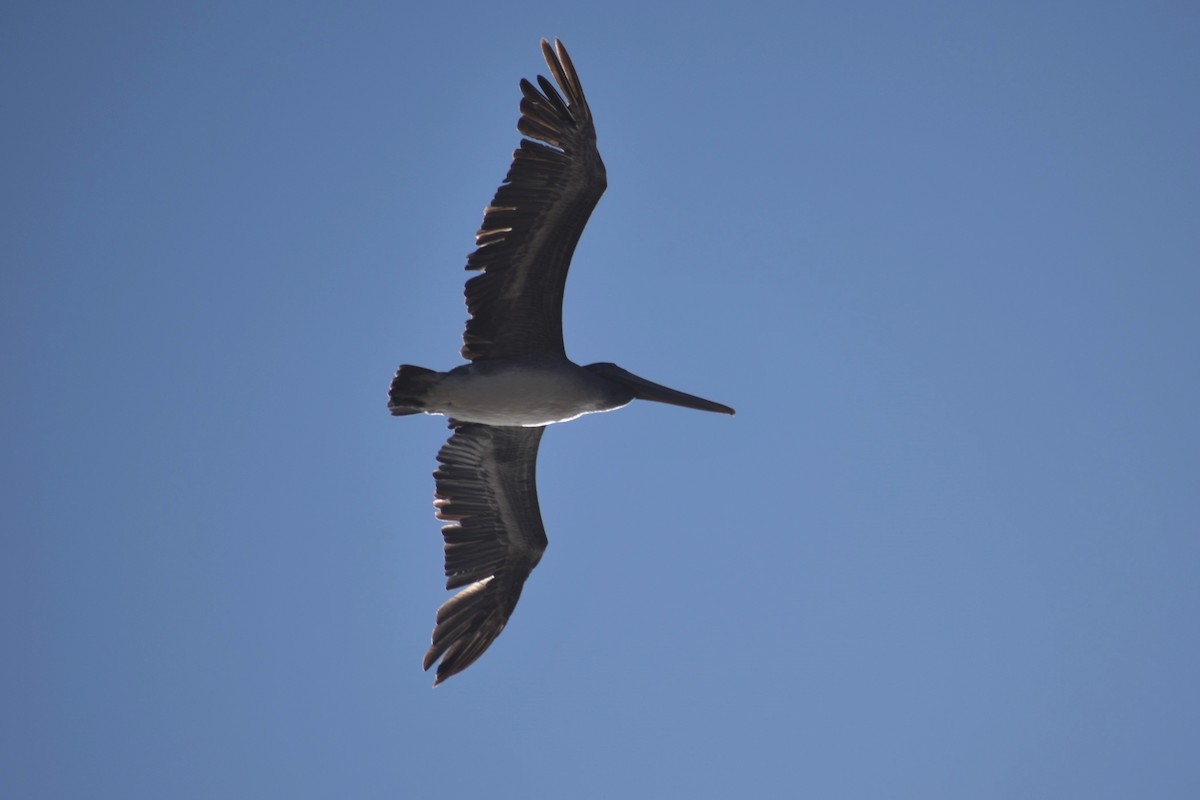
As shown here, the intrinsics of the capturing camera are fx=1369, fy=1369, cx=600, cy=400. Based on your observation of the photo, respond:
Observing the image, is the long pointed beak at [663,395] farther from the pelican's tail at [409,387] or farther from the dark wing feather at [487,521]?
the pelican's tail at [409,387]

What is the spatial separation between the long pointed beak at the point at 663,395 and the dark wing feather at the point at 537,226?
0.94 m


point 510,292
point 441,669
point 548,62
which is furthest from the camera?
point 441,669

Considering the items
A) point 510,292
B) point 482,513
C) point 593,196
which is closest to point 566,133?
point 593,196

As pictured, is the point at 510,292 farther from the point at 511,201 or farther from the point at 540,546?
the point at 540,546

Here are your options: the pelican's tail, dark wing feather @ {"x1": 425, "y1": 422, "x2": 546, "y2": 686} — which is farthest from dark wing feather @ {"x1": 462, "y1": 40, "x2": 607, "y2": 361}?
dark wing feather @ {"x1": 425, "y1": 422, "x2": 546, "y2": 686}

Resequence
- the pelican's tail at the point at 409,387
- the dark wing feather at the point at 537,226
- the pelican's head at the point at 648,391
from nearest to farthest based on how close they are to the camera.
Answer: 1. the dark wing feather at the point at 537,226
2. the pelican's tail at the point at 409,387
3. the pelican's head at the point at 648,391

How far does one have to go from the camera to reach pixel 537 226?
13469 millimetres

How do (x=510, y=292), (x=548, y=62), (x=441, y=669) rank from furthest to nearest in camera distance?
(x=441, y=669) → (x=510, y=292) → (x=548, y=62)

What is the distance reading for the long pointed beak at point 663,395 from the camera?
581 inches

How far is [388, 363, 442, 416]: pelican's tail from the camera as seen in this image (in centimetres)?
1373

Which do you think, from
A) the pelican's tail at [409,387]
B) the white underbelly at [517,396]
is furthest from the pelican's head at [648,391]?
the pelican's tail at [409,387]

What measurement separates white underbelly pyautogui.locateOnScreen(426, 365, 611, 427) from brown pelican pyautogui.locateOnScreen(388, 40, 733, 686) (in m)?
0.01

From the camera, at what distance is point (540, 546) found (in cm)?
1554

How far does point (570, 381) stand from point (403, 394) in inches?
67.8
